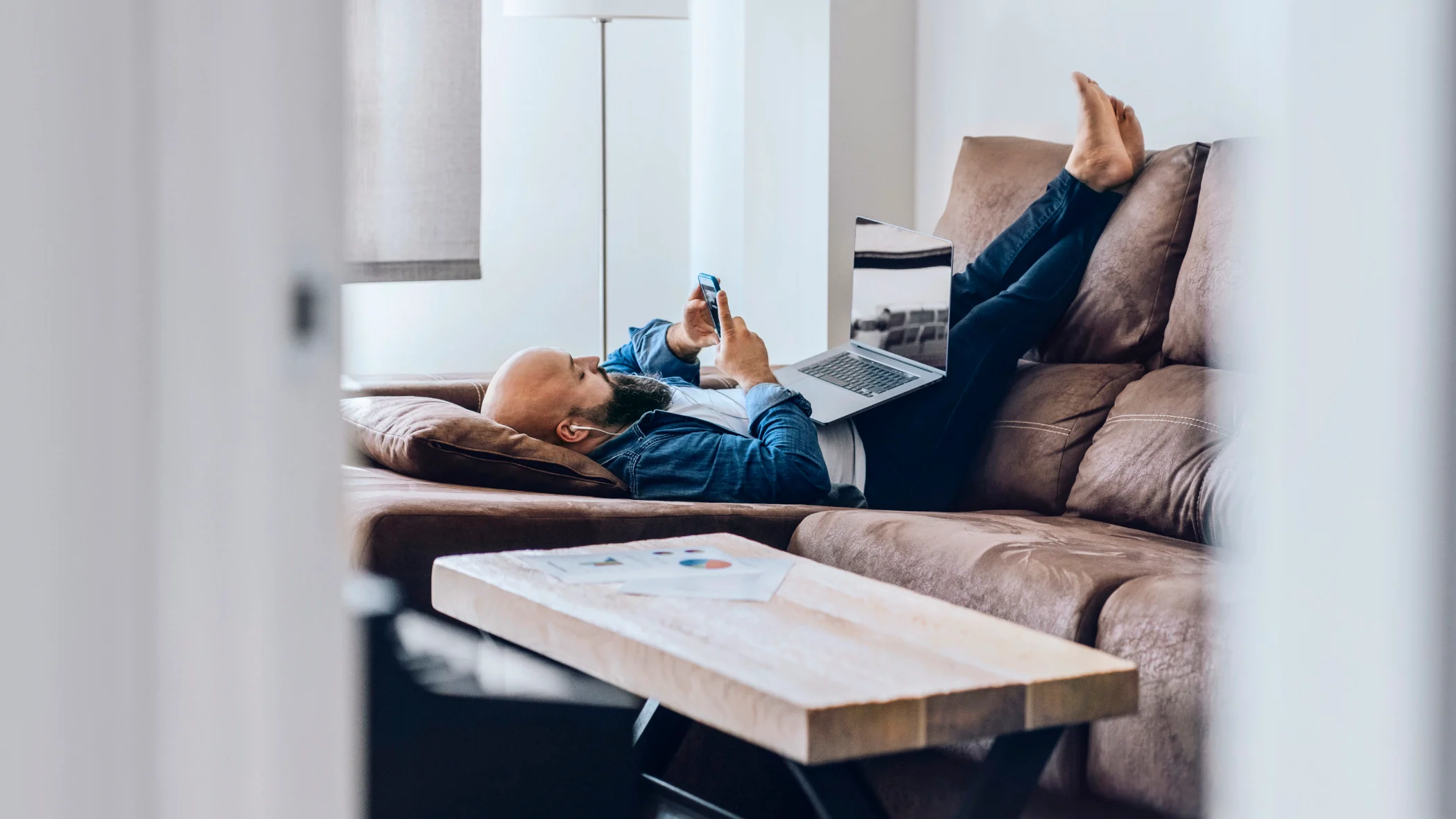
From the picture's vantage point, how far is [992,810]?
0.95 meters

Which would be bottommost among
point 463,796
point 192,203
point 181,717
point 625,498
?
point 463,796

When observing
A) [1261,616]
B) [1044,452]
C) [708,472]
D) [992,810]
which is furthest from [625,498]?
[1261,616]

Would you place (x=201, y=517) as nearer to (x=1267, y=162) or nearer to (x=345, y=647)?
(x=345, y=647)

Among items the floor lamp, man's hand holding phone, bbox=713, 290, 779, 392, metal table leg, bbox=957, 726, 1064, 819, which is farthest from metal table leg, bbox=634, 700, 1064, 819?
the floor lamp

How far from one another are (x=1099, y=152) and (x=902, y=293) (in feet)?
1.33

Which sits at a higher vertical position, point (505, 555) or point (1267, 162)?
point (1267, 162)

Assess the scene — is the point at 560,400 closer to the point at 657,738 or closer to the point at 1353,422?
the point at 657,738

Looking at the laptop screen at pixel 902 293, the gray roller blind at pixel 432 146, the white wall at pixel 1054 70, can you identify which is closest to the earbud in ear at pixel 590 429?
the laptop screen at pixel 902 293

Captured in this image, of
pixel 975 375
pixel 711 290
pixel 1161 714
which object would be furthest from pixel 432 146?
pixel 1161 714

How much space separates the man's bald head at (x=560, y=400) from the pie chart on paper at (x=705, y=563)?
65 centimetres

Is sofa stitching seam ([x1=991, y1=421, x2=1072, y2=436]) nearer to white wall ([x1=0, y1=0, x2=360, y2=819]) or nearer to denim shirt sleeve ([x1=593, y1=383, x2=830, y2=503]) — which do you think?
denim shirt sleeve ([x1=593, y1=383, x2=830, y2=503])

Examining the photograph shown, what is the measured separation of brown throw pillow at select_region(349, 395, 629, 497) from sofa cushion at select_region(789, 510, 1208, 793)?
1.02 ft

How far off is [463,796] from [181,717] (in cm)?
107

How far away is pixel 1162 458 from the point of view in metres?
1.68
